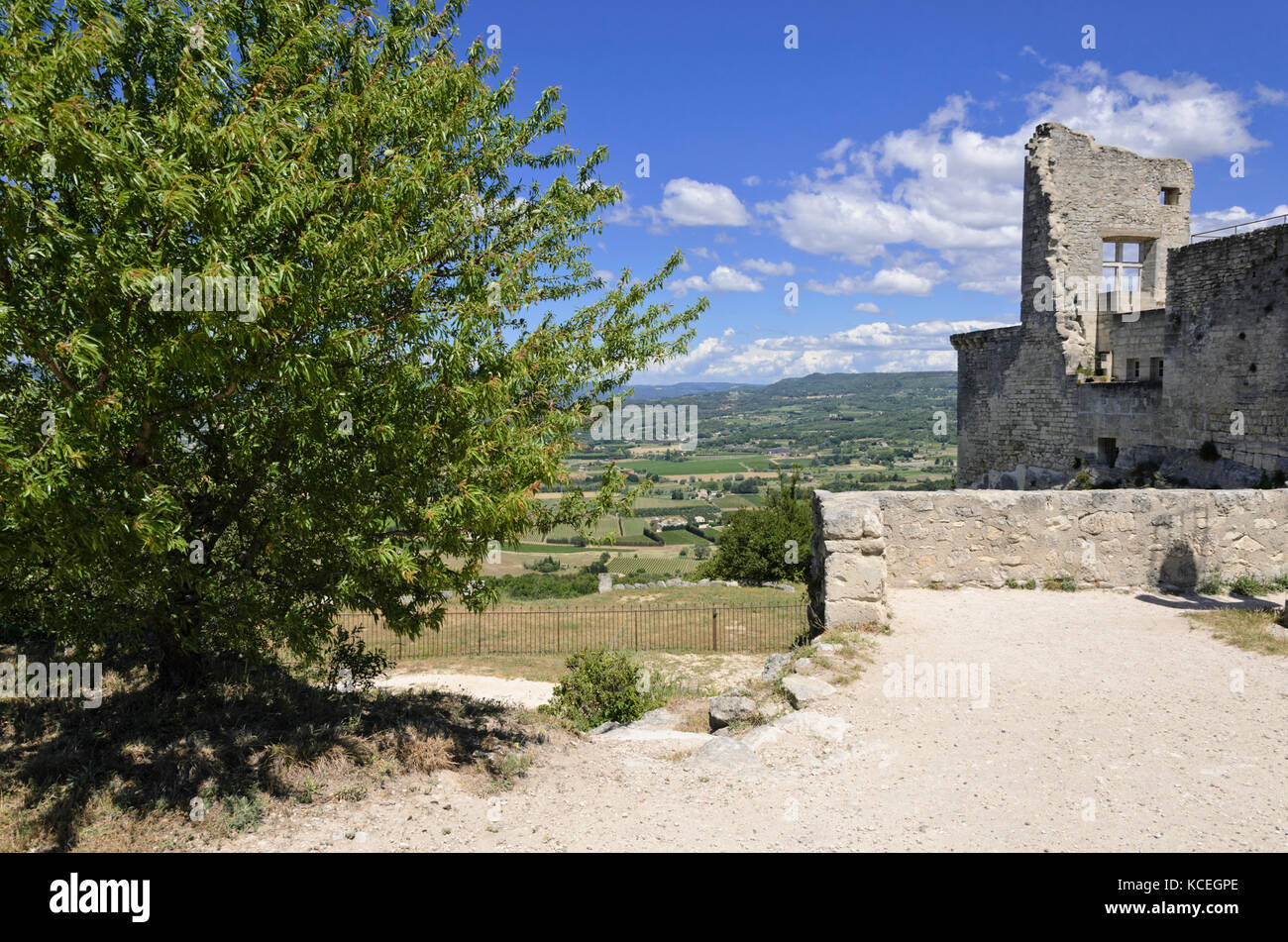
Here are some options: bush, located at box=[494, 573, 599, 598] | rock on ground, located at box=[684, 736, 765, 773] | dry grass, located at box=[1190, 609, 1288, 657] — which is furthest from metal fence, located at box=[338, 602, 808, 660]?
rock on ground, located at box=[684, 736, 765, 773]

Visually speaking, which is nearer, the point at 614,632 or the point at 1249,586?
the point at 1249,586

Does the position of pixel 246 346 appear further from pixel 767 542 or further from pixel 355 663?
pixel 767 542

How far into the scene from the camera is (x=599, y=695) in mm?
9164

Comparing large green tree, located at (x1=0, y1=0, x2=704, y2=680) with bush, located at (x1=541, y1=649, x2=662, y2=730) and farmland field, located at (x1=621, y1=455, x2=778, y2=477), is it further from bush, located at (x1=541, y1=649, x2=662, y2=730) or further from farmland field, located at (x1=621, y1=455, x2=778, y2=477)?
farmland field, located at (x1=621, y1=455, x2=778, y2=477)

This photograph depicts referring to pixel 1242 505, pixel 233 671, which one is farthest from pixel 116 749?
pixel 1242 505

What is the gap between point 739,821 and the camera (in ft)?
16.2

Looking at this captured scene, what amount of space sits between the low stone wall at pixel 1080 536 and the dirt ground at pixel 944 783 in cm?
247

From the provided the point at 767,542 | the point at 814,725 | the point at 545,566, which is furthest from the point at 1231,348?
the point at 545,566

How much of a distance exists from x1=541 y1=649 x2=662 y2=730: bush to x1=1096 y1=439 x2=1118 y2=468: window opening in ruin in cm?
1442

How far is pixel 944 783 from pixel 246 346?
17.9 feet

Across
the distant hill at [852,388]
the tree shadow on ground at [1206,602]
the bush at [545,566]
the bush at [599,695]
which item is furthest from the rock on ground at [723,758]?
the distant hill at [852,388]

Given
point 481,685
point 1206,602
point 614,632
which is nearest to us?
point 1206,602

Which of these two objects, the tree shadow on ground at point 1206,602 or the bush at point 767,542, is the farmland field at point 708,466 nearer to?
the bush at point 767,542
